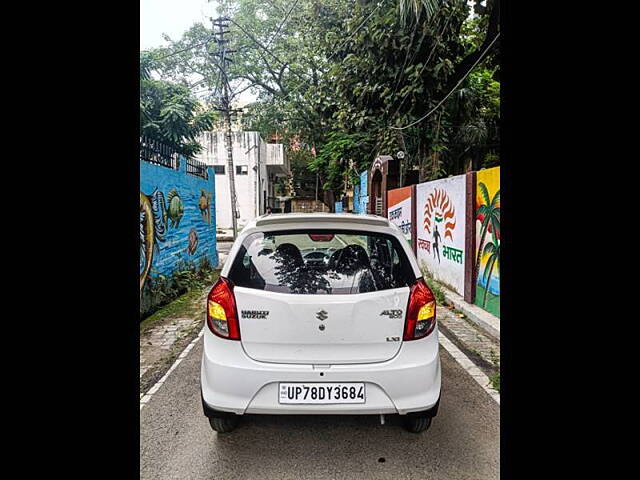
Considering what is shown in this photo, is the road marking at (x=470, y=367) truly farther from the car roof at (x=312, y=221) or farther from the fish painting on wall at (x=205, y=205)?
the fish painting on wall at (x=205, y=205)

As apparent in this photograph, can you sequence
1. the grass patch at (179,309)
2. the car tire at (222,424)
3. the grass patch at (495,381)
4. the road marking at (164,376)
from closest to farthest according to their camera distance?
the car tire at (222,424) < the road marking at (164,376) < the grass patch at (495,381) < the grass patch at (179,309)

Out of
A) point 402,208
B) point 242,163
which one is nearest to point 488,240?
point 402,208

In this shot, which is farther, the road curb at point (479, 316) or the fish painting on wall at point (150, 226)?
the fish painting on wall at point (150, 226)

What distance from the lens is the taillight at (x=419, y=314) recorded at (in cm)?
277

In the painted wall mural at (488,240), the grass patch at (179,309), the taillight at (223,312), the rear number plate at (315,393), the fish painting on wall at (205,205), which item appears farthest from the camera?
the fish painting on wall at (205,205)

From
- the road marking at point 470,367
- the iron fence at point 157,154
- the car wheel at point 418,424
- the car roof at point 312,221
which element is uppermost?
the iron fence at point 157,154

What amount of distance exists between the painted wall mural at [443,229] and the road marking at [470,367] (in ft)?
7.00

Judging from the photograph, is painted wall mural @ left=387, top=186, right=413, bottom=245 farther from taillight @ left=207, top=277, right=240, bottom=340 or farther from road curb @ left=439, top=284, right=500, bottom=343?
taillight @ left=207, top=277, right=240, bottom=340

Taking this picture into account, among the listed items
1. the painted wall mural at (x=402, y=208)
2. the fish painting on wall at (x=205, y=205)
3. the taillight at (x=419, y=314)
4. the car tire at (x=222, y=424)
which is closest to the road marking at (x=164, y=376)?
the car tire at (x=222, y=424)

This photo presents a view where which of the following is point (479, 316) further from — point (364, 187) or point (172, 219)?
point (364, 187)
